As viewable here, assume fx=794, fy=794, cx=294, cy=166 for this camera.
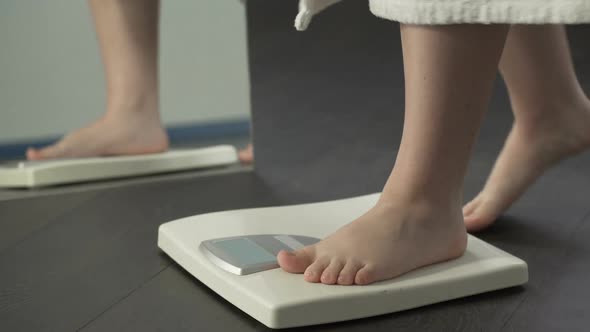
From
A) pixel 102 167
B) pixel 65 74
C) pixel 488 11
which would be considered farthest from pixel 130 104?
pixel 488 11

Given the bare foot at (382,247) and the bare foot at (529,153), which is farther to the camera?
the bare foot at (529,153)

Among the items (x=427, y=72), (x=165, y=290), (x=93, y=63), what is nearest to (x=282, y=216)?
(x=165, y=290)

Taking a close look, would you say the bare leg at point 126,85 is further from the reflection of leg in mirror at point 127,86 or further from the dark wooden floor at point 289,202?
the dark wooden floor at point 289,202

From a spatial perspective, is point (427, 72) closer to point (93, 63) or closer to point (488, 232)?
point (488, 232)

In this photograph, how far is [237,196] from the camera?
4.38 ft

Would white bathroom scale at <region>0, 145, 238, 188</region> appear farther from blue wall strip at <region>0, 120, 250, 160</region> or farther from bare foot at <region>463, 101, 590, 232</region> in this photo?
bare foot at <region>463, 101, 590, 232</region>

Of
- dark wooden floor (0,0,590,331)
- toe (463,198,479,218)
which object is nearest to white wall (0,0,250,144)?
dark wooden floor (0,0,590,331)

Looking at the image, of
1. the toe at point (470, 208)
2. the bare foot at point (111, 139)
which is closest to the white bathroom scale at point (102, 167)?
the bare foot at point (111, 139)

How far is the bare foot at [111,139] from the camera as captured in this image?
1519 millimetres

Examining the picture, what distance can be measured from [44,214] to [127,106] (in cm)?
41

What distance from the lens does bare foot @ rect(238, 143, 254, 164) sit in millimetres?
1592

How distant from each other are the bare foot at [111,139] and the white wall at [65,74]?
11.5 inches

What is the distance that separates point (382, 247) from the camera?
0.80 metres

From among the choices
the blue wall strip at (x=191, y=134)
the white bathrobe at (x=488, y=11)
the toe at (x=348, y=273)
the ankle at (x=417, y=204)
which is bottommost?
the blue wall strip at (x=191, y=134)
